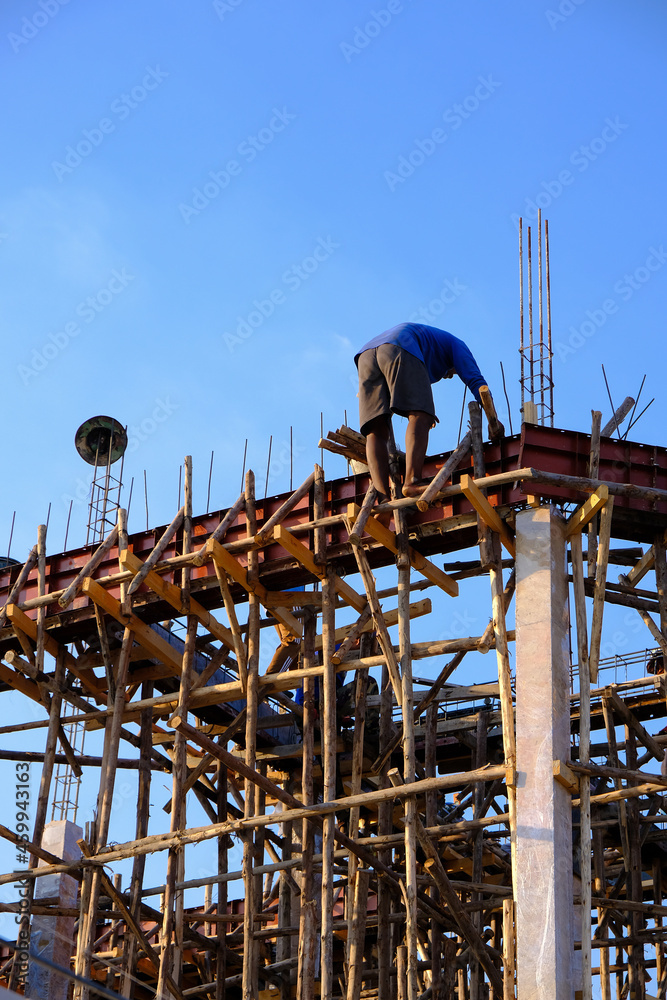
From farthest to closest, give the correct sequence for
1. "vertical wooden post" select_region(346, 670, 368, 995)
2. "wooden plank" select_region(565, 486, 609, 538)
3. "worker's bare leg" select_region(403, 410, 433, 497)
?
"worker's bare leg" select_region(403, 410, 433, 497)
"vertical wooden post" select_region(346, 670, 368, 995)
"wooden plank" select_region(565, 486, 609, 538)

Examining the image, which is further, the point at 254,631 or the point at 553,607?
the point at 254,631

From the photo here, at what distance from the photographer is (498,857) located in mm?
26781

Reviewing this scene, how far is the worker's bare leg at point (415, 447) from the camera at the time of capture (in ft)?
63.6

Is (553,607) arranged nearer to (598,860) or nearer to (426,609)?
(426,609)

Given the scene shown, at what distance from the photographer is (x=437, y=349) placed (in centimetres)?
2005

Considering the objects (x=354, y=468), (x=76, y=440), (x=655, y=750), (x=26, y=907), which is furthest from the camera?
(x=76, y=440)

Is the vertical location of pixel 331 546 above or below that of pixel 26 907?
above

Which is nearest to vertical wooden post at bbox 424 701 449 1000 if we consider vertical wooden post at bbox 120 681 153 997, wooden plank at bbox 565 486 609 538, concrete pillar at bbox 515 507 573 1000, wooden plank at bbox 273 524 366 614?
wooden plank at bbox 273 524 366 614

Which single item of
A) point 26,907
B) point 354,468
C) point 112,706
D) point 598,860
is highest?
point 354,468

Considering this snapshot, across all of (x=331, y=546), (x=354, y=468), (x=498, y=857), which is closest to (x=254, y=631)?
(x=331, y=546)

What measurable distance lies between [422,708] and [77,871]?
549 centimetres

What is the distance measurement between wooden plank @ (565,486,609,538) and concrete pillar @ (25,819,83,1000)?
9160 mm

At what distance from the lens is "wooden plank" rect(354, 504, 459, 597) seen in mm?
19547

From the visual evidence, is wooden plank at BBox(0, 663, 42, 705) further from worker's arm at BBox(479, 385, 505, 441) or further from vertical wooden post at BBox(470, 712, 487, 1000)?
worker's arm at BBox(479, 385, 505, 441)
